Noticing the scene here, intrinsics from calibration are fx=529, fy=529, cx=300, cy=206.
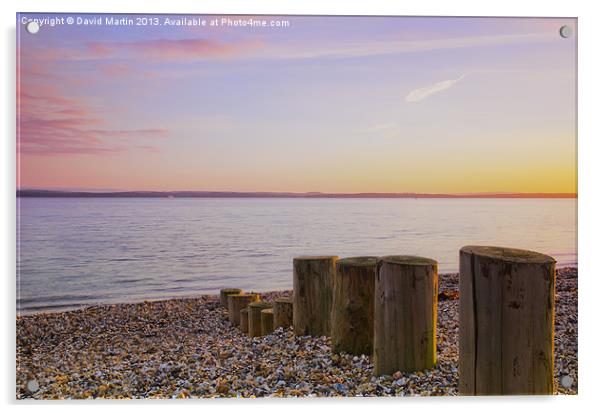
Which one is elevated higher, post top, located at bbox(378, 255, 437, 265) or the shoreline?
post top, located at bbox(378, 255, 437, 265)

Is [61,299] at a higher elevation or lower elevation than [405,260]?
lower

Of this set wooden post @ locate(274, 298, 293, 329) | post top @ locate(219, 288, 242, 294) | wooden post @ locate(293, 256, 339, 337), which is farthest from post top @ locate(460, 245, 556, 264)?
post top @ locate(219, 288, 242, 294)

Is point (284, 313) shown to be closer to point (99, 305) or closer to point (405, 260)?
point (405, 260)

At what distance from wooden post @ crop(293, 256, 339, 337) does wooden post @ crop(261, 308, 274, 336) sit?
63cm

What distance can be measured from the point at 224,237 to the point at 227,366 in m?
2.73

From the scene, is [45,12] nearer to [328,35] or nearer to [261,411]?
[328,35]

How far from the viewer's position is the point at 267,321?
206 inches

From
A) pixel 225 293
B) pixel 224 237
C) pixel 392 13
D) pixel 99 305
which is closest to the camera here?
pixel 392 13

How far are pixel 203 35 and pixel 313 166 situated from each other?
149 cm

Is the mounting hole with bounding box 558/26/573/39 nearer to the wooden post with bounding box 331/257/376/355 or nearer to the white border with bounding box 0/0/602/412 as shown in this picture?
the white border with bounding box 0/0/602/412

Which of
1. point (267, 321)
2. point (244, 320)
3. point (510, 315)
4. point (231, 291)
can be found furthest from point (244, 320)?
point (510, 315)

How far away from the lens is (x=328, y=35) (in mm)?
4270

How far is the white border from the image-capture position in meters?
4.05
